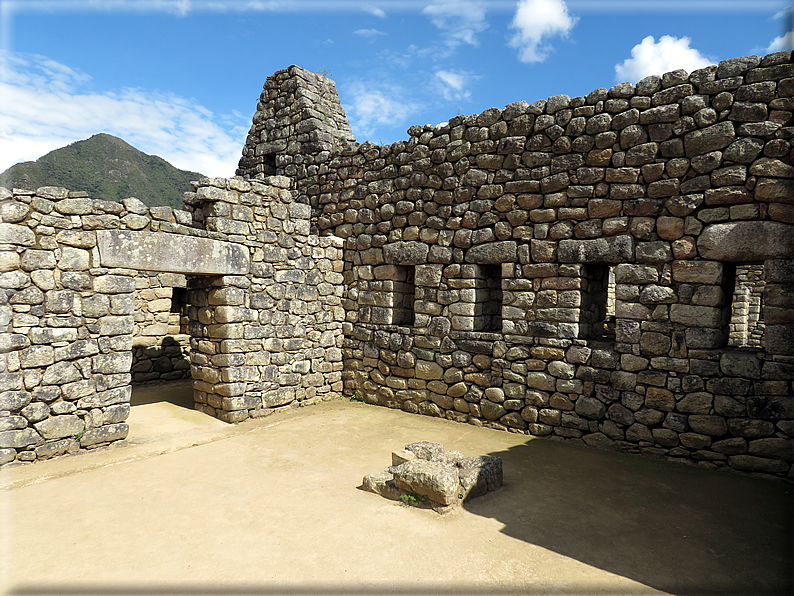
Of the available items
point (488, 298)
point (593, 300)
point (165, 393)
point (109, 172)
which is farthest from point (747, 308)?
point (109, 172)

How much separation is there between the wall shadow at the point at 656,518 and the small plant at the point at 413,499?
439mm

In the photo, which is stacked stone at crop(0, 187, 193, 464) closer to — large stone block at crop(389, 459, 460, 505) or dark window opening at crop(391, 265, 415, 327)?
large stone block at crop(389, 459, 460, 505)

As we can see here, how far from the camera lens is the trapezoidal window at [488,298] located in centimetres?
704

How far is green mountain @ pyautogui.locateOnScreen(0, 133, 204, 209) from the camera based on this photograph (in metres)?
30.7

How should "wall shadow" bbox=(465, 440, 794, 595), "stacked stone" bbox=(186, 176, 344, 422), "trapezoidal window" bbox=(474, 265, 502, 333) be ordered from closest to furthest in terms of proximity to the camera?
"wall shadow" bbox=(465, 440, 794, 595)
"stacked stone" bbox=(186, 176, 344, 422)
"trapezoidal window" bbox=(474, 265, 502, 333)

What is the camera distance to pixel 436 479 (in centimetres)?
416

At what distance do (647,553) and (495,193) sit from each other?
467 centimetres

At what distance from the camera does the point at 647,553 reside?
11.5 ft

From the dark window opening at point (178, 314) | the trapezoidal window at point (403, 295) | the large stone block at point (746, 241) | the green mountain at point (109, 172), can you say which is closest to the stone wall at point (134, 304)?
the trapezoidal window at point (403, 295)

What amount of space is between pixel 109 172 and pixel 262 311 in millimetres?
34021

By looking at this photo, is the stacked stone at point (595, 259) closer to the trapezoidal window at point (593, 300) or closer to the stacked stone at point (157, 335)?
the trapezoidal window at point (593, 300)

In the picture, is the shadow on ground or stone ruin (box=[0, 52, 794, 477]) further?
the shadow on ground

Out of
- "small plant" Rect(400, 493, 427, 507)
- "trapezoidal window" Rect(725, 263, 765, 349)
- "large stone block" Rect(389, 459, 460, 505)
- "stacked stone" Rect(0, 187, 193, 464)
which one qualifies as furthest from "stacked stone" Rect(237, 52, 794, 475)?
"trapezoidal window" Rect(725, 263, 765, 349)

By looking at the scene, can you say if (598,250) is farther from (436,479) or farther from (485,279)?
(436,479)
